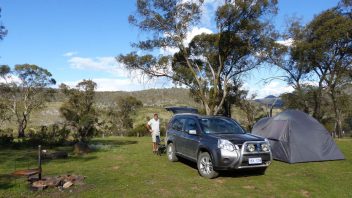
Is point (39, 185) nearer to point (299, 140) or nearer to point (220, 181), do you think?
point (220, 181)

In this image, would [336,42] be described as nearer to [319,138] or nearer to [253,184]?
[319,138]

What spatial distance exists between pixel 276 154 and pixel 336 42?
1818 centimetres

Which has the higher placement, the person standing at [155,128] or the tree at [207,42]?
the tree at [207,42]

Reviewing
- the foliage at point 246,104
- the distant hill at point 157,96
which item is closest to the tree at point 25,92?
the distant hill at point 157,96

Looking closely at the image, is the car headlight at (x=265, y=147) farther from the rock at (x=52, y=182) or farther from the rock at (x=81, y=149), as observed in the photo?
the rock at (x=81, y=149)

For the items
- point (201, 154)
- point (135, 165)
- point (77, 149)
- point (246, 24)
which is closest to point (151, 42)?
point (246, 24)

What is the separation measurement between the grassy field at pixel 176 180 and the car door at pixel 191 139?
603 mm

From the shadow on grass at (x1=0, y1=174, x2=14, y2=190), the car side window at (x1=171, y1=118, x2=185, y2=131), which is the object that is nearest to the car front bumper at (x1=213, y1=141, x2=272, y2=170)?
the car side window at (x1=171, y1=118, x2=185, y2=131)

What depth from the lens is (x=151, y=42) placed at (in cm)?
2245

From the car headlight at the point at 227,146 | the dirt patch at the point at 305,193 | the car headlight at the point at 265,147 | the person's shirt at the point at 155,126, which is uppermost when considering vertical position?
the person's shirt at the point at 155,126

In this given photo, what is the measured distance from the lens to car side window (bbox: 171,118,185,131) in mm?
11938

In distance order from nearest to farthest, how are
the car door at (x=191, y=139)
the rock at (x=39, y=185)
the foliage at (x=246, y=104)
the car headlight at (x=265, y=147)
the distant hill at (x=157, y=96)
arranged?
the rock at (x=39, y=185) < the car headlight at (x=265, y=147) < the car door at (x=191, y=139) < the distant hill at (x=157, y=96) < the foliage at (x=246, y=104)

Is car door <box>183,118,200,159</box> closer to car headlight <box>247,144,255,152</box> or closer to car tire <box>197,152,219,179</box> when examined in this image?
car tire <box>197,152,219,179</box>

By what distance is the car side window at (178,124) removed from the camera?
1194 cm
